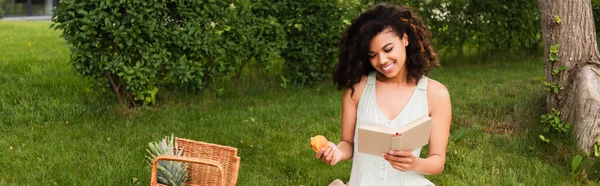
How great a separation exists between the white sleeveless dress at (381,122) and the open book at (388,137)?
410mm

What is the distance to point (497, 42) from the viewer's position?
880 cm

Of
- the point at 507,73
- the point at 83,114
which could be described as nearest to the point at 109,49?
the point at 83,114

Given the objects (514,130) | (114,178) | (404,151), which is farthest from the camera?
(514,130)

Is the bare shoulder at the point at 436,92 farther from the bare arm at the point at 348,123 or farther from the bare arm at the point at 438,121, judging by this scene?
the bare arm at the point at 348,123

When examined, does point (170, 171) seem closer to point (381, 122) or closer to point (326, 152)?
point (326, 152)

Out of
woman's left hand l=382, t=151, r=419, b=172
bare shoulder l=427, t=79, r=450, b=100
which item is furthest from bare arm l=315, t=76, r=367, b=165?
woman's left hand l=382, t=151, r=419, b=172

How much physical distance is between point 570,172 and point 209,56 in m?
3.42

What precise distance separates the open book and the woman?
0.99 ft

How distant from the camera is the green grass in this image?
14.0 feet

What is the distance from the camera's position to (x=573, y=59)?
15.1ft

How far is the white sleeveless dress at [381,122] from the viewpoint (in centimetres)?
279

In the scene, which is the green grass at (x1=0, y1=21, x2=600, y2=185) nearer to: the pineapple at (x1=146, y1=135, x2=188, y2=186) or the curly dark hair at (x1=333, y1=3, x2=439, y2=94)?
the pineapple at (x1=146, y1=135, x2=188, y2=186)

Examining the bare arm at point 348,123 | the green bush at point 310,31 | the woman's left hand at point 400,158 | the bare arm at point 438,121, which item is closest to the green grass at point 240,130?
the green bush at point 310,31

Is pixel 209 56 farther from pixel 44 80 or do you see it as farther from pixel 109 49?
pixel 44 80
